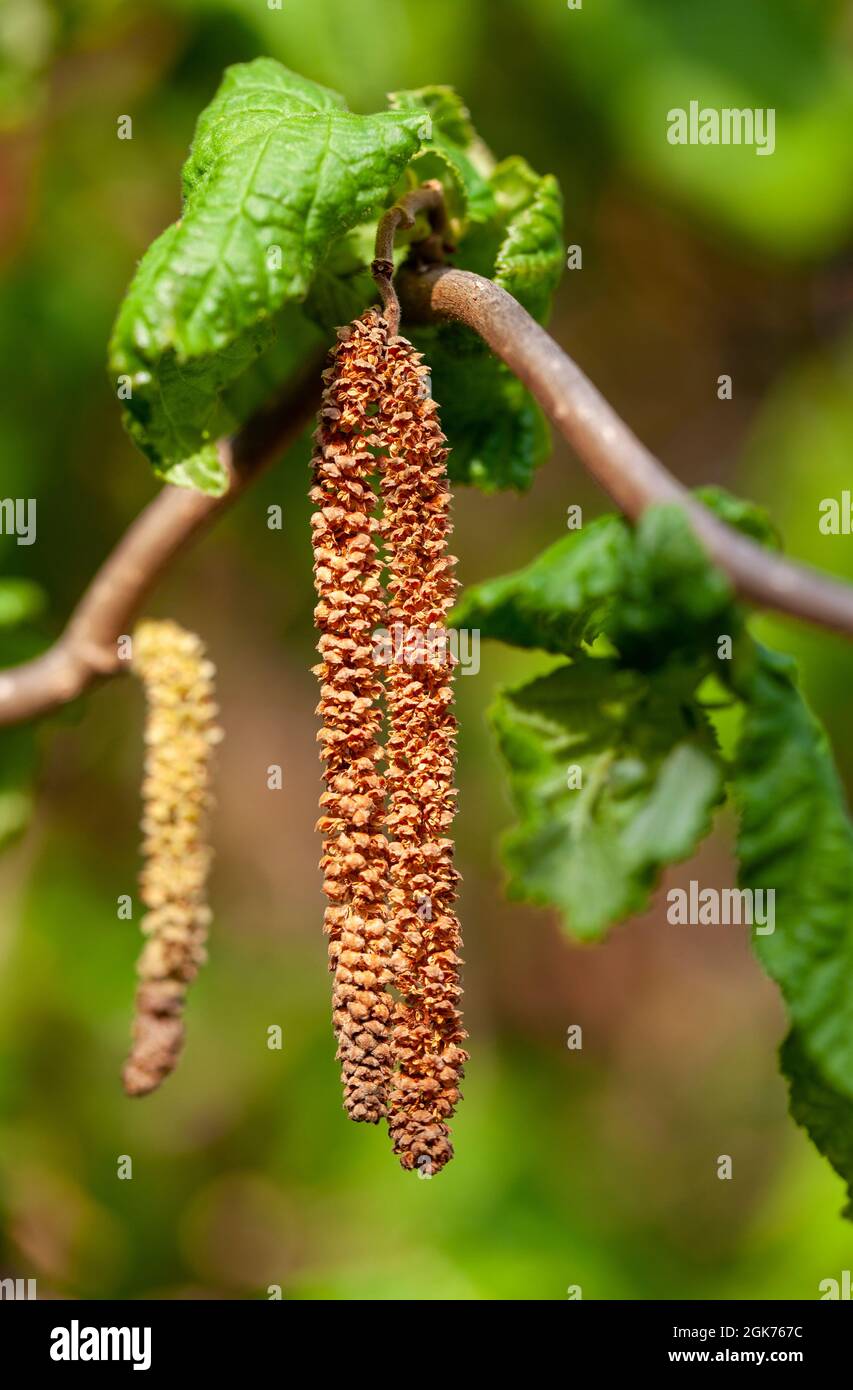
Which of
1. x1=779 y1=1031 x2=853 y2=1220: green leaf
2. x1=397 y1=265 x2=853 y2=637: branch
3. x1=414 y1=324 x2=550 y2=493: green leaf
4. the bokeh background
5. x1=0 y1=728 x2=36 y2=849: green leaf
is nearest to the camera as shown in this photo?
x1=397 y1=265 x2=853 y2=637: branch

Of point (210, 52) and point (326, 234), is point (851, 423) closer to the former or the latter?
point (210, 52)

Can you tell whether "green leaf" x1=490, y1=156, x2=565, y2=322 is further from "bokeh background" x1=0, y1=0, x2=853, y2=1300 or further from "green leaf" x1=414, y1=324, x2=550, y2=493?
"bokeh background" x1=0, y1=0, x2=853, y2=1300

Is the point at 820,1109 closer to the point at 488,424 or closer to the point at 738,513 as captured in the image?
the point at 738,513

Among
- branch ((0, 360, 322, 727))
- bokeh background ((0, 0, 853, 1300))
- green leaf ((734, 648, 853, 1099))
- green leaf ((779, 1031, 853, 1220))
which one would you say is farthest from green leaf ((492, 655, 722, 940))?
bokeh background ((0, 0, 853, 1300))

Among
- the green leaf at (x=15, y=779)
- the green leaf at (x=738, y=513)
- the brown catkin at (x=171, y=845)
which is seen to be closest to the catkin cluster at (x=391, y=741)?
the green leaf at (x=738, y=513)

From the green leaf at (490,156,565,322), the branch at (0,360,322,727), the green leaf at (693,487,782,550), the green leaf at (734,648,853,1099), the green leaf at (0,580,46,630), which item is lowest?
the green leaf at (734,648,853,1099)

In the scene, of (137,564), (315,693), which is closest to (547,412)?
(137,564)

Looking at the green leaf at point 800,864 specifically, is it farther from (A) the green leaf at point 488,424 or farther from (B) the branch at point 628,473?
(A) the green leaf at point 488,424
